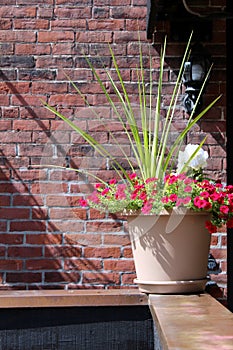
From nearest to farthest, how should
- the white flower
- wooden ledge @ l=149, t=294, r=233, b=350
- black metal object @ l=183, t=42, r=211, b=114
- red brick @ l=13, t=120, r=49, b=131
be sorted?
wooden ledge @ l=149, t=294, r=233, b=350
the white flower
black metal object @ l=183, t=42, r=211, b=114
red brick @ l=13, t=120, r=49, b=131

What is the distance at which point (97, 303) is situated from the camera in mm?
2918

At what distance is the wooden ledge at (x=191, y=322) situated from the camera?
171cm

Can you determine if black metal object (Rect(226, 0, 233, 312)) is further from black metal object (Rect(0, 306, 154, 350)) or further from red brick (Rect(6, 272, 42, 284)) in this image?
red brick (Rect(6, 272, 42, 284))

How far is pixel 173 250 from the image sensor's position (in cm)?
285

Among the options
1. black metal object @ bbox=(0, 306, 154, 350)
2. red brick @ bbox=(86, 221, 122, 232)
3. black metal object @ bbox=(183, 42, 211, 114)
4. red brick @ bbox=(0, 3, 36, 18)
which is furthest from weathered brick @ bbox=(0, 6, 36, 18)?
black metal object @ bbox=(0, 306, 154, 350)

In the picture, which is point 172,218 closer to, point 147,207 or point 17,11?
point 147,207

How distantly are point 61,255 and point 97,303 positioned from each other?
19.6 inches

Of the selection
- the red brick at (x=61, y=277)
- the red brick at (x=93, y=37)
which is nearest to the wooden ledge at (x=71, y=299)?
the red brick at (x=61, y=277)

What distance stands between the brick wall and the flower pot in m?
0.45

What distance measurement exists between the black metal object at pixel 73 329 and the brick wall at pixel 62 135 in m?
0.42

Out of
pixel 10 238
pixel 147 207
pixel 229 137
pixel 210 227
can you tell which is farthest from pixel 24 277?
pixel 229 137

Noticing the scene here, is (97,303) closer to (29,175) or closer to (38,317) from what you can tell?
(38,317)

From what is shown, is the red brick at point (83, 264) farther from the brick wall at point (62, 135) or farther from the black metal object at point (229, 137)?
the black metal object at point (229, 137)

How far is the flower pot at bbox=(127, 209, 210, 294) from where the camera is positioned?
112 inches
